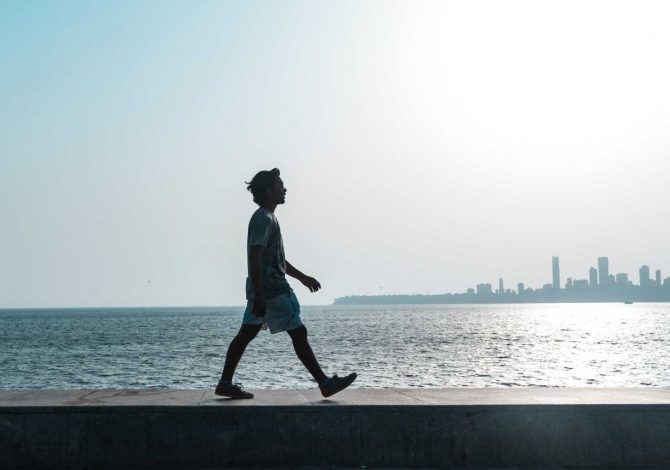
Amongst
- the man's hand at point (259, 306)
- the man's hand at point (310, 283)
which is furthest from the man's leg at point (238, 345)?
the man's hand at point (310, 283)

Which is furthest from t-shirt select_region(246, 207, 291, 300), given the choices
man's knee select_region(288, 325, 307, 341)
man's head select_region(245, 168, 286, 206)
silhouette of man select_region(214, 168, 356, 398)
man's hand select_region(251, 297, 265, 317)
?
man's knee select_region(288, 325, 307, 341)

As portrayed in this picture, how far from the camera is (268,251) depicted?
22.1ft

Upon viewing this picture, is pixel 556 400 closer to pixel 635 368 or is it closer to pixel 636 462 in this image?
pixel 636 462

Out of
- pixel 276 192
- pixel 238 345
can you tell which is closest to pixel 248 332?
pixel 238 345

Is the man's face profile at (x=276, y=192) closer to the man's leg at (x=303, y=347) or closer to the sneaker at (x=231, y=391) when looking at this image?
the man's leg at (x=303, y=347)

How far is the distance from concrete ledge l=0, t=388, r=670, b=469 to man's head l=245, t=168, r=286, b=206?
179 cm

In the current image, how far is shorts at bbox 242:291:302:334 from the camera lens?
21.9ft

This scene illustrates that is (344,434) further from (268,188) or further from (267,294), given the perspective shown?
(268,188)

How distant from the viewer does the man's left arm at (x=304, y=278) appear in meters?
7.09

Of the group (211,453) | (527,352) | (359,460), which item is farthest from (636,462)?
(527,352)

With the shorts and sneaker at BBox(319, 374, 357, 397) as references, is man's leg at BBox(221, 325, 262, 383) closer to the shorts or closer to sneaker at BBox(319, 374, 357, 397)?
the shorts

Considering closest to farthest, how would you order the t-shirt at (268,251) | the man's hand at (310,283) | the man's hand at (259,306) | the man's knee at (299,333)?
the man's hand at (259,306) < the t-shirt at (268,251) < the man's knee at (299,333) < the man's hand at (310,283)

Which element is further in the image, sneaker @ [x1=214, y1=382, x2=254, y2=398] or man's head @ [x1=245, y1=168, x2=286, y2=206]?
man's head @ [x1=245, y1=168, x2=286, y2=206]

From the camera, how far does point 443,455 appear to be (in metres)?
5.80
